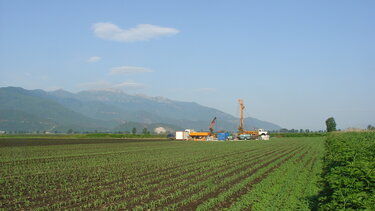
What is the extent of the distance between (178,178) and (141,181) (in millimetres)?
2371

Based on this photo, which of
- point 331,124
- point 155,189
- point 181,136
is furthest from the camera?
point 331,124

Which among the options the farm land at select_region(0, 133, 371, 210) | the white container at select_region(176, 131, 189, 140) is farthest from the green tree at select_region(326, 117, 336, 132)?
the farm land at select_region(0, 133, 371, 210)

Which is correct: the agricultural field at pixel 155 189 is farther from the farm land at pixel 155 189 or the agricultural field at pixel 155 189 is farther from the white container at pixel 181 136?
the white container at pixel 181 136

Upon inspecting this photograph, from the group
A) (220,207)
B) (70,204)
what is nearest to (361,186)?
(220,207)

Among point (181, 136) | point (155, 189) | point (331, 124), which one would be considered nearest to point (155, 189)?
point (155, 189)

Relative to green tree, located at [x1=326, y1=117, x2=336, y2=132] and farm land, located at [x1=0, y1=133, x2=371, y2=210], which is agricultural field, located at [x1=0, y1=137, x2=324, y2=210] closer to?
farm land, located at [x1=0, y1=133, x2=371, y2=210]

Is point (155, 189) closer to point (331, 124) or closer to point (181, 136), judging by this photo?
point (181, 136)

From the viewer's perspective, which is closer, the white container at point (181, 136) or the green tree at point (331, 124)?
the white container at point (181, 136)

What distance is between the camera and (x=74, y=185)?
1952 centimetres

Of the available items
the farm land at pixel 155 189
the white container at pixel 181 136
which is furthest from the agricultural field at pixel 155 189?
the white container at pixel 181 136

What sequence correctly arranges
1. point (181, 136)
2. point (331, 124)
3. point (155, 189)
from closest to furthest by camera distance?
point (155, 189) → point (181, 136) → point (331, 124)

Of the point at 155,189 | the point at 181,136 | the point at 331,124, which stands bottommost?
the point at 155,189

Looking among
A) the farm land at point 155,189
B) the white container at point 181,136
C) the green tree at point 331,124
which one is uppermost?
the green tree at point 331,124

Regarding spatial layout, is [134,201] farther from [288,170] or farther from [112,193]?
[288,170]
